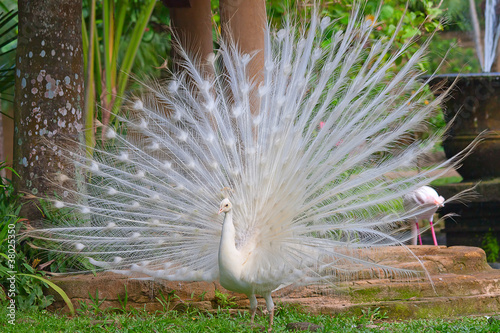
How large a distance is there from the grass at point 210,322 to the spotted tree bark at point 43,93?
118cm

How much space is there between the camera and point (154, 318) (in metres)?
4.42

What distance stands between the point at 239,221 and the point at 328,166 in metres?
0.78

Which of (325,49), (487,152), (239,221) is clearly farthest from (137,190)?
(487,152)

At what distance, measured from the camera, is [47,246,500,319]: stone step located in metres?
4.74

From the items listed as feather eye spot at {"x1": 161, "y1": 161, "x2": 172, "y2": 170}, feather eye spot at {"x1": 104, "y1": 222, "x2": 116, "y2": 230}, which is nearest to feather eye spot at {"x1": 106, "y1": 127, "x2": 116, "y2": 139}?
feather eye spot at {"x1": 161, "y1": 161, "x2": 172, "y2": 170}

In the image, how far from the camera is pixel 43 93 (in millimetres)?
5102

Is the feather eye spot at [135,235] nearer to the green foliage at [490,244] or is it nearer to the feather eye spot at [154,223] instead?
the feather eye spot at [154,223]

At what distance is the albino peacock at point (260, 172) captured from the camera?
421 centimetres

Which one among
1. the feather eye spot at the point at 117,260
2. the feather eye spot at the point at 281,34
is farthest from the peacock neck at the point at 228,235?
the feather eye spot at the point at 281,34

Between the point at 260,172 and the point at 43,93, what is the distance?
7.02 feet

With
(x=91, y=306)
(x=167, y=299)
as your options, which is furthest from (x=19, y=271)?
(x=167, y=299)

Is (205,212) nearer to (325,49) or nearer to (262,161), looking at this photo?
(262,161)

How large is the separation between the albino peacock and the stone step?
333mm

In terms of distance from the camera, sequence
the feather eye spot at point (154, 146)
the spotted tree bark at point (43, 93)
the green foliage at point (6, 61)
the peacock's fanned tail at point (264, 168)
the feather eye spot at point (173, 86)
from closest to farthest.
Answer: the peacock's fanned tail at point (264, 168)
the feather eye spot at point (154, 146)
the feather eye spot at point (173, 86)
the spotted tree bark at point (43, 93)
the green foliage at point (6, 61)
